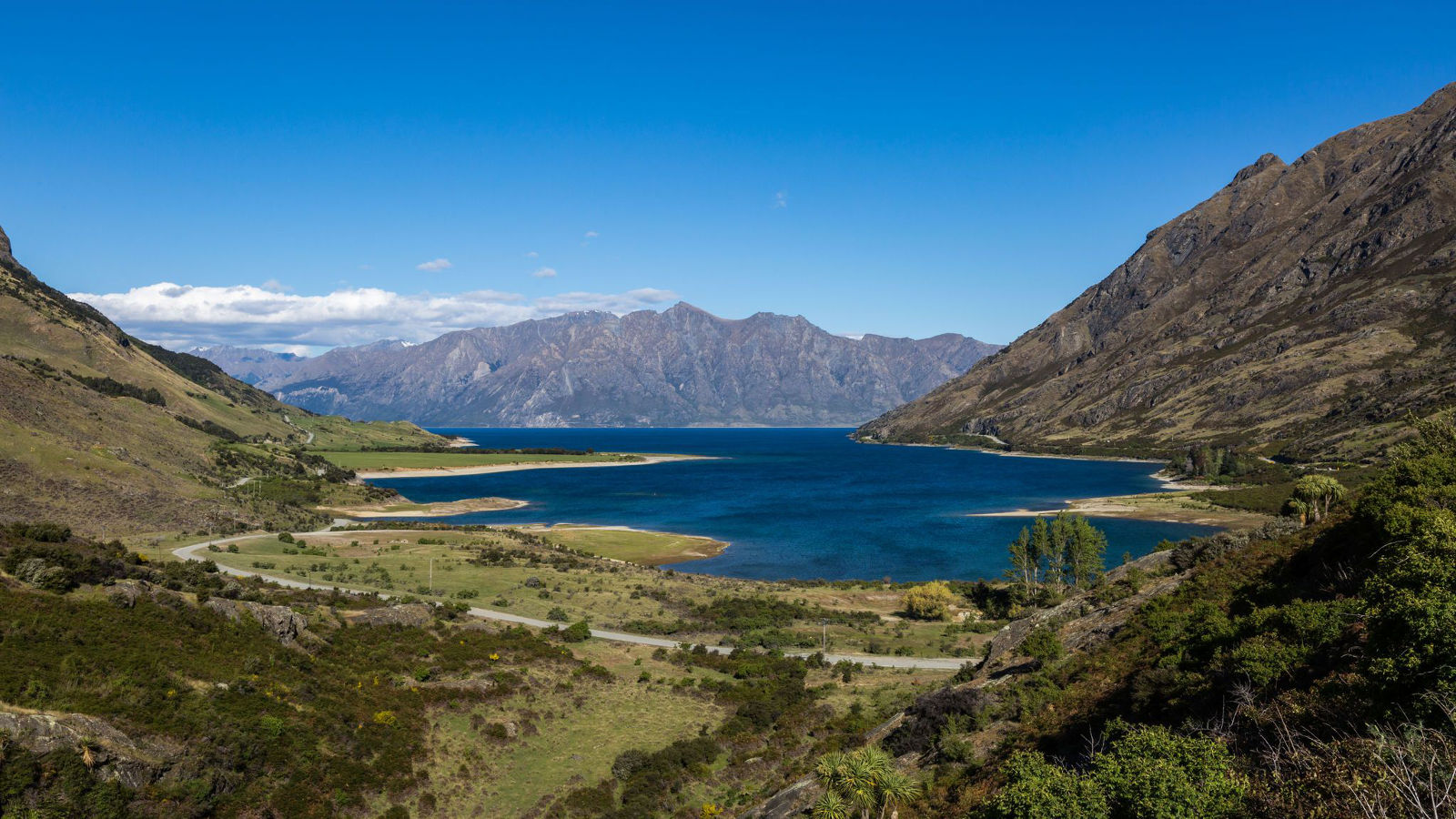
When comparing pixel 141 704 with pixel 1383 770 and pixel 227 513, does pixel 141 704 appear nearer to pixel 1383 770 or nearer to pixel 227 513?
pixel 1383 770

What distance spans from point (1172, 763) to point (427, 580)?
69.7 m

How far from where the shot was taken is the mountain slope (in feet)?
272

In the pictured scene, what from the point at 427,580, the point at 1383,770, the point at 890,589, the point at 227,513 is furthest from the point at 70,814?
the point at 227,513

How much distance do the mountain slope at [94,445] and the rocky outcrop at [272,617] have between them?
176 feet

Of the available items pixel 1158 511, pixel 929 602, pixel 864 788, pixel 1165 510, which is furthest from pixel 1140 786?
pixel 1165 510

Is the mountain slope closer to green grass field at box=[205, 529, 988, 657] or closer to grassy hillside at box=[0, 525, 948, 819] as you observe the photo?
green grass field at box=[205, 529, 988, 657]

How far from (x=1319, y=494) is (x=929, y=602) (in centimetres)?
3702

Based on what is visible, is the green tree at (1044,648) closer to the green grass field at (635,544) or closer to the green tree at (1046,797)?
the green tree at (1046,797)

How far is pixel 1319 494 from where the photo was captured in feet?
133

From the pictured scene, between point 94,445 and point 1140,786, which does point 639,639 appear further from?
point 94,445

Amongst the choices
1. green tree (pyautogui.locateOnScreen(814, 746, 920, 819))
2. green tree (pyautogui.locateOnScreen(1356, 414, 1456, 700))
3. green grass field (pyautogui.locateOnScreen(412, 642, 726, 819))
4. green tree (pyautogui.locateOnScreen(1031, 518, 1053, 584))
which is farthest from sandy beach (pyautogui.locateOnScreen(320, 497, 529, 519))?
green tree (pyautogui.locateOnScreen(1356, 414, 1456, 700))

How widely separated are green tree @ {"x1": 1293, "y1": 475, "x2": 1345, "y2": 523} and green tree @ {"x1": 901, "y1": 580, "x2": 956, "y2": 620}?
114 ft

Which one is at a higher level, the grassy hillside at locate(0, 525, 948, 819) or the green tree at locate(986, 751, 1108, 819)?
the green tree at locate(986, 751, 1108, 819)

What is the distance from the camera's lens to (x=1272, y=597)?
27.5 m
